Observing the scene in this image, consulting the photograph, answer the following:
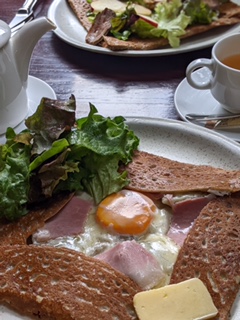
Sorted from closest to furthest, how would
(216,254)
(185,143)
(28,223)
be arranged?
(216,254) < (28,223) < (185,143)

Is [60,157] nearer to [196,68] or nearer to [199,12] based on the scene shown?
[196,68]

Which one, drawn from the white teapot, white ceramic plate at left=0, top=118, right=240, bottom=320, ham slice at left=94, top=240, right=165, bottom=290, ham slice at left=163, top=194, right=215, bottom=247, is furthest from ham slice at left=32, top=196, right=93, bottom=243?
the white teapot

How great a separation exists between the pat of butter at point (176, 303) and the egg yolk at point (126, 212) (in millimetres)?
223

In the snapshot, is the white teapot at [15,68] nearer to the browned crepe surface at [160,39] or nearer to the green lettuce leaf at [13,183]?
the green lettuce leaf at [13,183]

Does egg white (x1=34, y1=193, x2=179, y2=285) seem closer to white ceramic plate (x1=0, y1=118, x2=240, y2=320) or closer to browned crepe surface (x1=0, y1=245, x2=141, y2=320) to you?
browned crepe surface (x1=0, y1=245, x2=141, y2=320)

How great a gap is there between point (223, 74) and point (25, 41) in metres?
0.74

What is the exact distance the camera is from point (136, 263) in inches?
53.0

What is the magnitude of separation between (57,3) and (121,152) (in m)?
1.43

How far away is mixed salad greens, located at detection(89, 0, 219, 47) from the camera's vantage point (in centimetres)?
238

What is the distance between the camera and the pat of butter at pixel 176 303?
4.04ft

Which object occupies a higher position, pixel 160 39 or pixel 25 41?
pixel 25 41

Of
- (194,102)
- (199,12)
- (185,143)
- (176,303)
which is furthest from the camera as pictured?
(199,12)

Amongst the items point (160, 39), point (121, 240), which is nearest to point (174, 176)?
point (121, 240)

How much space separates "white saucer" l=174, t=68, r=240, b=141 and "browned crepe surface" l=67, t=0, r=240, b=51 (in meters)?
0.30
